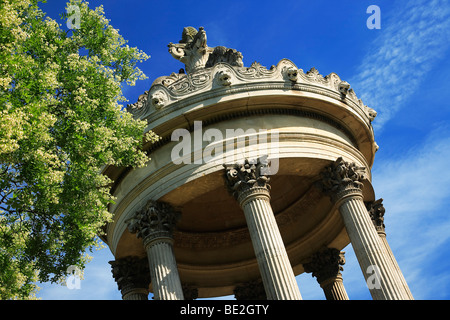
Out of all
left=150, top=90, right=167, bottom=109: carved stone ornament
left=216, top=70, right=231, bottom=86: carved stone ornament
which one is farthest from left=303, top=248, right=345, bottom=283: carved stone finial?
left=150, top=90, right=167, bottom=109: carved stone ornament

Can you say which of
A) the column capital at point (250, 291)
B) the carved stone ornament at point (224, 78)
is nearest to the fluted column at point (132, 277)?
the column capital at point (250, 291)

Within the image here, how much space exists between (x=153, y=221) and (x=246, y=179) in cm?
478

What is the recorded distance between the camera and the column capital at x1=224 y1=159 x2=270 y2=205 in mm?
21109

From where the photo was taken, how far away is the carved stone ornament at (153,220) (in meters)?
22.1

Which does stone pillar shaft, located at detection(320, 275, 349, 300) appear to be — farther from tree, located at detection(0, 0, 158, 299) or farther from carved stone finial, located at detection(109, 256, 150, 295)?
tree, located at detection(0, 0, 158, 299)

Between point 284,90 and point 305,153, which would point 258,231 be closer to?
point 305,153

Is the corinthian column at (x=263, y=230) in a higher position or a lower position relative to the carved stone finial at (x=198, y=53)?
lower

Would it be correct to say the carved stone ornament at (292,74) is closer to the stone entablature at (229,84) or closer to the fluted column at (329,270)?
the stone entablature at (229,84)

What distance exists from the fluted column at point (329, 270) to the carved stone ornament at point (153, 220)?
11692 millimetres

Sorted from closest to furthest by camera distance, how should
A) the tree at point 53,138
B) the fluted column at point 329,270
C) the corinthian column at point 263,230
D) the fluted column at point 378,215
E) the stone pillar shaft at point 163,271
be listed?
the tree at point 53,138 < the corinthian column at point 263,230 < the stone pillar shaft at point 163,271 < the fluted column at point 378,215 < the fluted column at point 329,270

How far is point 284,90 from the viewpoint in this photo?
23.6 metres
